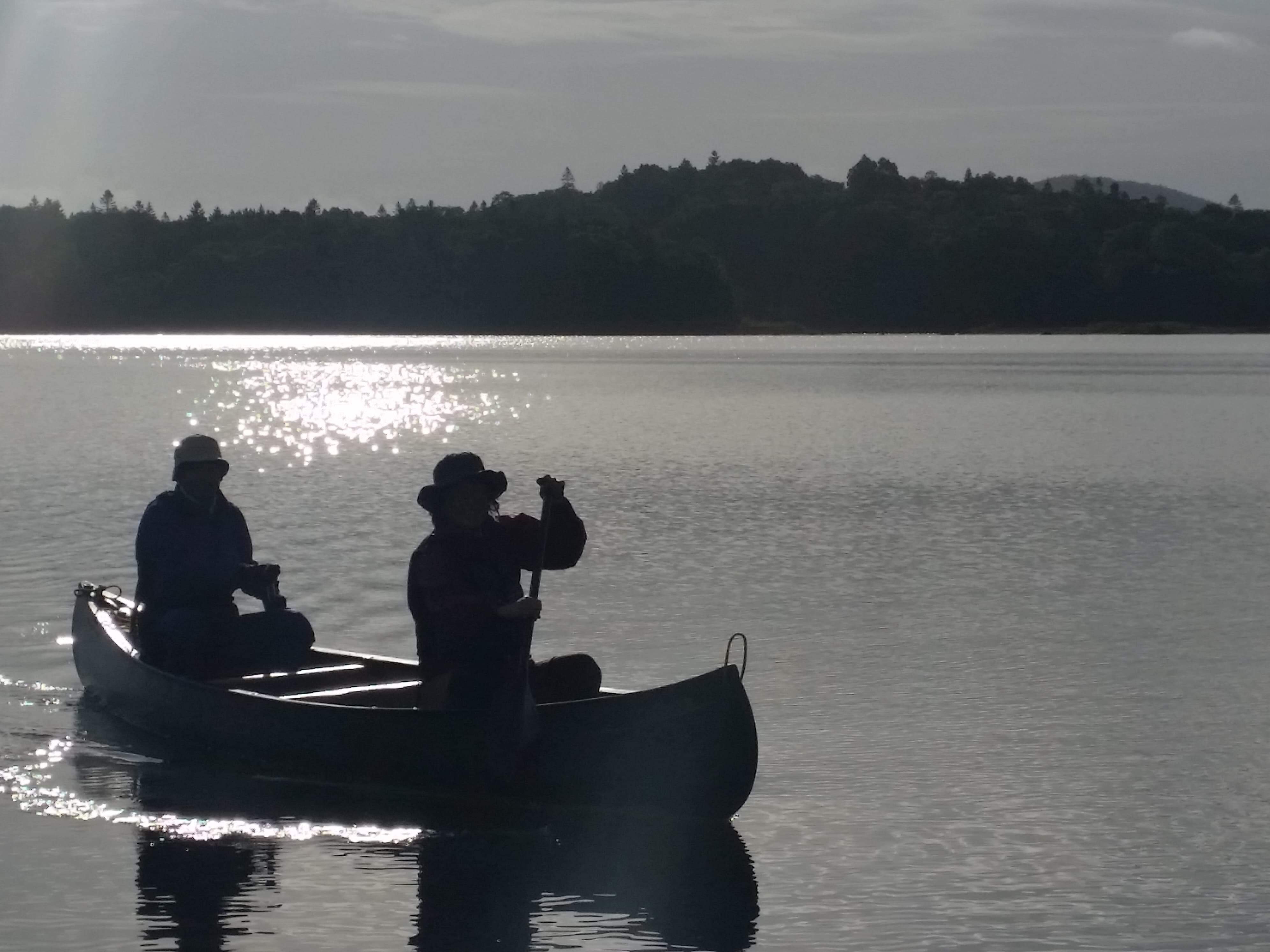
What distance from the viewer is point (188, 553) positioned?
469 inches

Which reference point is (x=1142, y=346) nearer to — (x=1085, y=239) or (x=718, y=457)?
(x=1085, y=239)

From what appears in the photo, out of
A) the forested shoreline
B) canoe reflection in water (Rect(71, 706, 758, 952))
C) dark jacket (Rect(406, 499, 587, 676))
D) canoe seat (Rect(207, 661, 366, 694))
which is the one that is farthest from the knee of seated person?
the forested shoreline

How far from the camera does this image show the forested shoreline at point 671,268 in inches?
5640

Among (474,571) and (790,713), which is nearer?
(474,571)

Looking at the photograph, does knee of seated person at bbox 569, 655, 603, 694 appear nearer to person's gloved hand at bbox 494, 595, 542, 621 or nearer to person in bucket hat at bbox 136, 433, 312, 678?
person's gloved hand at bbox 494, 595, 542, 621

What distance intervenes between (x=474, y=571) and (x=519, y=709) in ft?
2.47

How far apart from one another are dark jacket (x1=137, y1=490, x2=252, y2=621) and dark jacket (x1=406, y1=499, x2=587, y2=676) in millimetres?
2159

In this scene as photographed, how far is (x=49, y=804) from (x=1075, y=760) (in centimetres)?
584

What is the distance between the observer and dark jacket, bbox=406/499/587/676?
32.8 feet

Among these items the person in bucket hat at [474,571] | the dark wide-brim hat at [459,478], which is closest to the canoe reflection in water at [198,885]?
the person in bucket hat at [474,571]

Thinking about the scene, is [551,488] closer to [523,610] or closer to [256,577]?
[523,610]

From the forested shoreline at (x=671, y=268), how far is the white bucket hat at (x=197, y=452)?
134627mm

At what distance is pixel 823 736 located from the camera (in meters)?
11.9

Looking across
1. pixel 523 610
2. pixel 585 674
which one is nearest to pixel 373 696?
pixel 585 674
